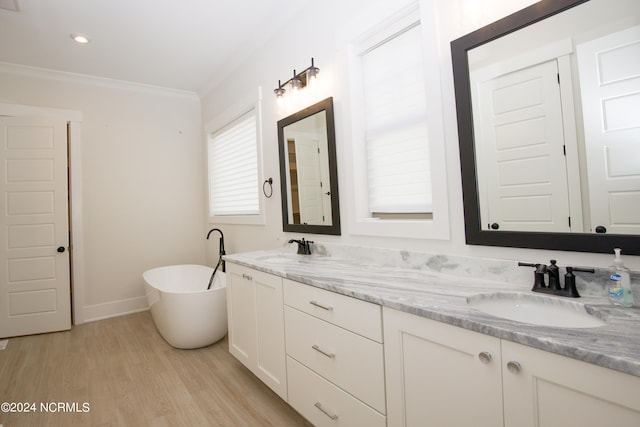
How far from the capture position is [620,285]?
3.27 feet

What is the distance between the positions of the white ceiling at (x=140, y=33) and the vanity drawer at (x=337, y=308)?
213cm

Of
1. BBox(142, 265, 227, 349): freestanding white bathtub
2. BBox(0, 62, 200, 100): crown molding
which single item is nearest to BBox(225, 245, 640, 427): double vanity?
BBox(142, 265, 227, 349): freestanding white bathtub

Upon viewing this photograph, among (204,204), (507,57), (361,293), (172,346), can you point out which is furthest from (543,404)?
(204,204)

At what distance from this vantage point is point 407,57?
5.89 feet

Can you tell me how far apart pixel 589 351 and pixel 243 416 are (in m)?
1.78

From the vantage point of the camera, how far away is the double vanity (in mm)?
768

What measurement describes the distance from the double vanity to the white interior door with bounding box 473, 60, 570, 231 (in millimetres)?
233

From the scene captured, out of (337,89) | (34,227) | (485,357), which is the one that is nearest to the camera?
(485,357)

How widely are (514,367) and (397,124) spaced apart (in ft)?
4.52

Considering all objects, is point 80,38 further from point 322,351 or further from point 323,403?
point 323,403

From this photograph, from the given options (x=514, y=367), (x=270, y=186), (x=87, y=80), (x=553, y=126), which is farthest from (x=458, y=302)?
(x=87, y=80)

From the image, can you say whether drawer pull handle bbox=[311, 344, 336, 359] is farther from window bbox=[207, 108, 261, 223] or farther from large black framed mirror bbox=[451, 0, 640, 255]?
window bbox=[207, 108, 261, 223]

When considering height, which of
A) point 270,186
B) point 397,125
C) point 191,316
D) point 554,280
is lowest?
point 191,316

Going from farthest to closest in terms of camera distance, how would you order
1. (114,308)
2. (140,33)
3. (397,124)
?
(114,308) < (140,33) < (397,124)
